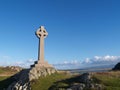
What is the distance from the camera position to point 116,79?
106 feet

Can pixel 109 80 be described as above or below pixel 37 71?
below

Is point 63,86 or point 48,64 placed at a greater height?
point 48,64

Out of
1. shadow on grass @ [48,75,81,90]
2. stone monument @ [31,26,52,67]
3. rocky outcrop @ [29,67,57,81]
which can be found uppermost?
stone monument @ [31,26,52,67]

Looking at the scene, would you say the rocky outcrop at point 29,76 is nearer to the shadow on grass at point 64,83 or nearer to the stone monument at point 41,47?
the stone monument at point 41,47

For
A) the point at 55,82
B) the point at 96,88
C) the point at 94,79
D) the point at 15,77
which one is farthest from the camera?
the point at 15,77

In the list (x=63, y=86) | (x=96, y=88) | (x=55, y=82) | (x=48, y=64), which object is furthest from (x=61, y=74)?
(x=96, y=88)

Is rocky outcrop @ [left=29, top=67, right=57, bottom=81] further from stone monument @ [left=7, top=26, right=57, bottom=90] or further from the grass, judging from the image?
the grass

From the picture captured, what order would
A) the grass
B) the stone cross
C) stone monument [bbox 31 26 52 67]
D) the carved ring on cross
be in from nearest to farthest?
1. the grass
2. stone monument [bbox 31 26 52 67]
3. the stone cross
4. the carved ring on cross

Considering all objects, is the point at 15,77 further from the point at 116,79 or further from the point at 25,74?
the point at 116,79

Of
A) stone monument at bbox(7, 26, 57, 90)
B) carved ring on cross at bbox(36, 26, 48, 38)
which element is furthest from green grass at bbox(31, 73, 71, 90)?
carved ring on cross at bbox(36, 26, 48, 38)

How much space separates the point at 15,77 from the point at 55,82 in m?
10.2

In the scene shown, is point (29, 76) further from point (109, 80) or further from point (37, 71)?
point (109, 80)

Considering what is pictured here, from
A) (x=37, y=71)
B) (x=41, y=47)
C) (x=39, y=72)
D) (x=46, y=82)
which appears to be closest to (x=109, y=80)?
(x=46, y=82)

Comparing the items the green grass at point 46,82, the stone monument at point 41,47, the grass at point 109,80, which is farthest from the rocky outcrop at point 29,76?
the grass at point 109,80
